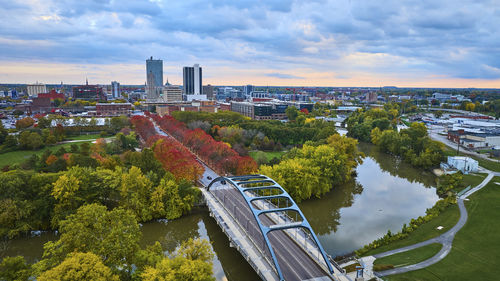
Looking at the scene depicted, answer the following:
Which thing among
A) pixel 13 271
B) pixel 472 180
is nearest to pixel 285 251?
pixel 13 271

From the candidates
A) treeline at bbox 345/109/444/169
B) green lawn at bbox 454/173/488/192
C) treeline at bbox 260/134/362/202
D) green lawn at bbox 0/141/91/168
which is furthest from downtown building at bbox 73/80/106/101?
green lawn at bbox 454/173/488/192

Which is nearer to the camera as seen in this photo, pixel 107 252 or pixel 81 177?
pixel 107 252

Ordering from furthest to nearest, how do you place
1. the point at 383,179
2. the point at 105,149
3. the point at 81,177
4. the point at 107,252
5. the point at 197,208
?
the point at 105,149, the point at 383,179, the point at 197,208, the point at 81,177, the point at 107,252

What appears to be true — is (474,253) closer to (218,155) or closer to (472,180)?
(472,180)

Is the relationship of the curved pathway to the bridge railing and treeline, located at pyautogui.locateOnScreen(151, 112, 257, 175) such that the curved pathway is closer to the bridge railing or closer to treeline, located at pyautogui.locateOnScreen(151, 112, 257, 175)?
the bridge railing

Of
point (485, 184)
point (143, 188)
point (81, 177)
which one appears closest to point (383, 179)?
point (485, 184)

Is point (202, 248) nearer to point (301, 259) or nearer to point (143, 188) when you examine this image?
point (301, 259)
